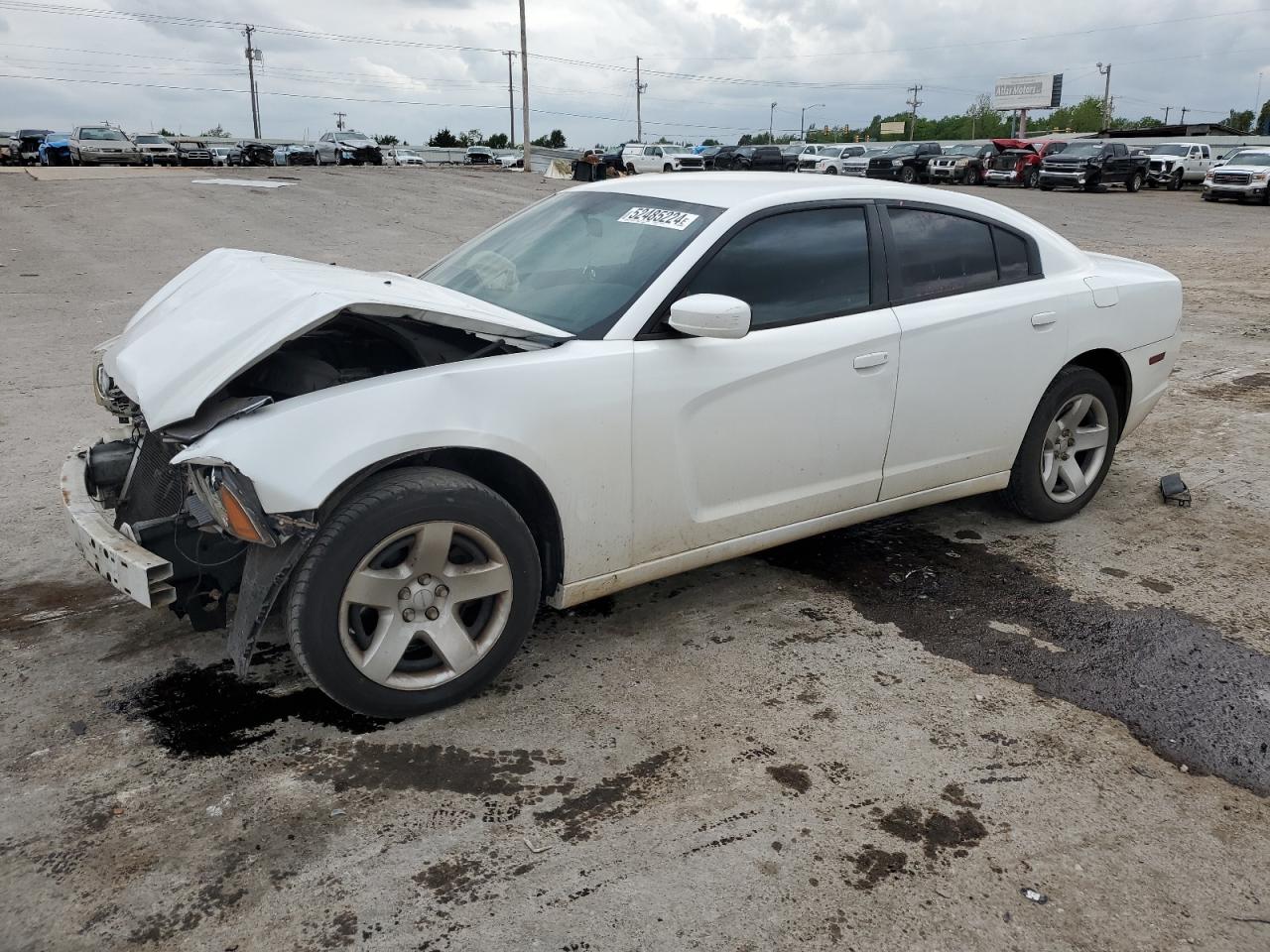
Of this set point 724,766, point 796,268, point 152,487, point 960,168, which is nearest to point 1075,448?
point 796,268

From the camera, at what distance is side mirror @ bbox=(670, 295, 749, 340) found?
3.25 m

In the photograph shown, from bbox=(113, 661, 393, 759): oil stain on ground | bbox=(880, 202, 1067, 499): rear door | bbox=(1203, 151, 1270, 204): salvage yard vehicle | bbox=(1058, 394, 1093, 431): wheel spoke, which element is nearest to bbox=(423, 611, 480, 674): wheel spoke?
bbox=(113, 661, 393, 759): oil stain on ground

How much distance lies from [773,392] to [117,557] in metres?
2.21

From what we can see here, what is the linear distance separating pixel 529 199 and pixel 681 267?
63.7ft

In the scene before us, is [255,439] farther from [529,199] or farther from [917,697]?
[529,199]

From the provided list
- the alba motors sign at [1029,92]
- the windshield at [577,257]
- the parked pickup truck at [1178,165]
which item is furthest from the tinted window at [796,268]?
the alba motors sign at [1029,92]

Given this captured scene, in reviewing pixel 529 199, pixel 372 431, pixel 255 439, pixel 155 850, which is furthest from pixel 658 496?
pixel 529 199

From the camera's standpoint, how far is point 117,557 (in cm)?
294

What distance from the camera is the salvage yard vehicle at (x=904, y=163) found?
36.8m

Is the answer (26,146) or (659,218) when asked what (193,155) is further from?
(659,218)

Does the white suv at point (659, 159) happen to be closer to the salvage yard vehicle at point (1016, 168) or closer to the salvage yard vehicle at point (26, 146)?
the salvage yard vehicle at point (1016, 168)

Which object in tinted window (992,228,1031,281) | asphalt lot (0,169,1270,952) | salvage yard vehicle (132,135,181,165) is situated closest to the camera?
asphalt lot (0,169,1270,952)

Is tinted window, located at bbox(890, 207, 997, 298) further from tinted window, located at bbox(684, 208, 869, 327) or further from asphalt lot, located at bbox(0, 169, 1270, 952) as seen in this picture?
asphalt lot, located at bbox(0, 169, 1270, 952)

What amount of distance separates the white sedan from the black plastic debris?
97cm
